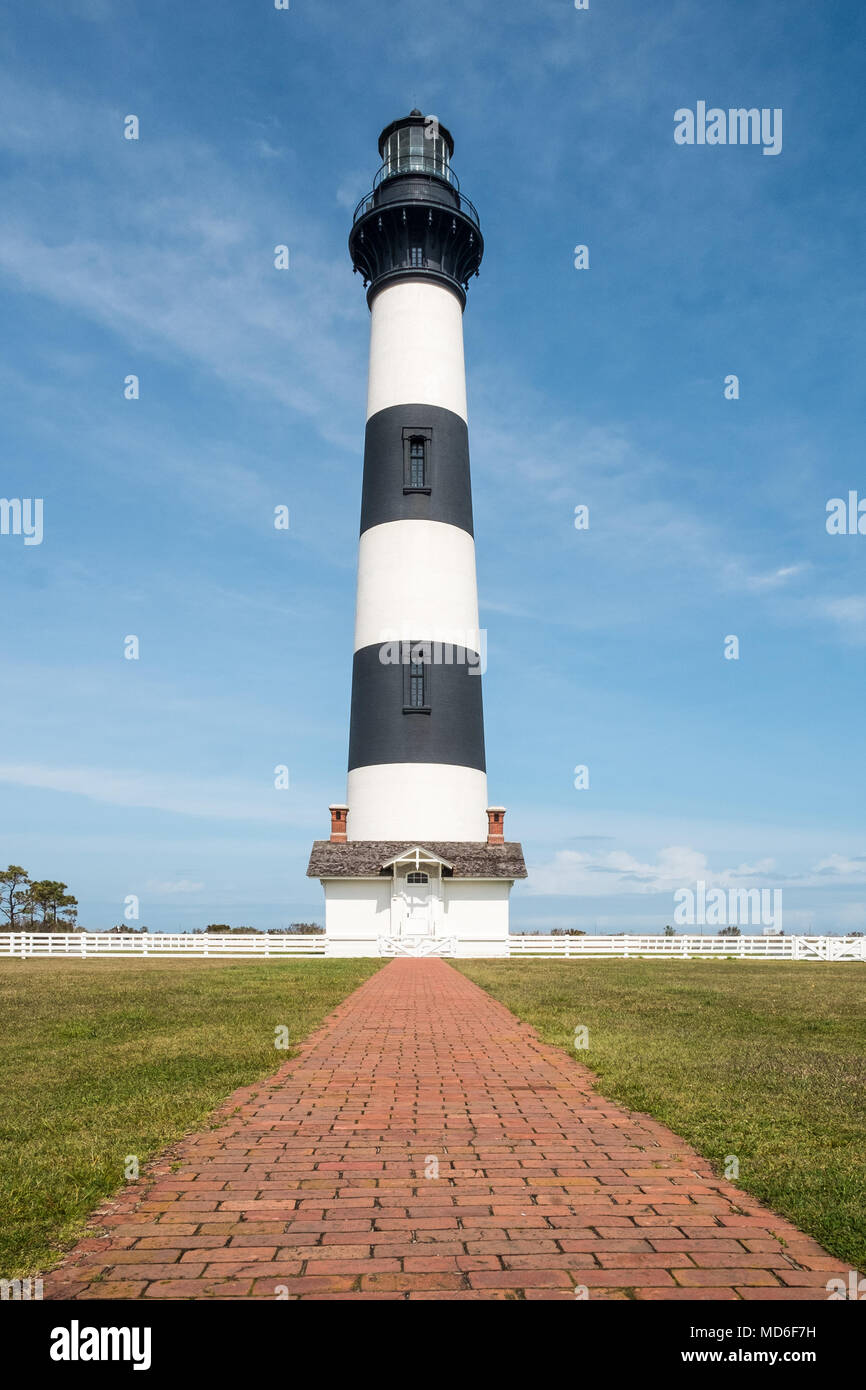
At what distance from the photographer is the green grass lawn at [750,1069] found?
5.13 m

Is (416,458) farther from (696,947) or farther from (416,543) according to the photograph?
(696,947)

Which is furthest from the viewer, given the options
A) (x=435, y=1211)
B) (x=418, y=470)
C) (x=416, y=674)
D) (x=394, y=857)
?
(x=418, y=470)

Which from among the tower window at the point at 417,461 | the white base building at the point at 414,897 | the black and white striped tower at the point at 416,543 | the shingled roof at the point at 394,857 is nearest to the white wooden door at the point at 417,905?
the white base building at the point at 414,897

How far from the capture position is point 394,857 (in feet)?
92.5

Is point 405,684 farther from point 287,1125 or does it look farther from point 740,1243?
point 740,1243

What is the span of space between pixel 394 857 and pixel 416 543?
10.1 metres

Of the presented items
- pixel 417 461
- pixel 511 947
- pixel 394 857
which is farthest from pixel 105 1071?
pixel 417 461

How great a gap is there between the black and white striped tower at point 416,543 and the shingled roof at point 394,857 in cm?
25

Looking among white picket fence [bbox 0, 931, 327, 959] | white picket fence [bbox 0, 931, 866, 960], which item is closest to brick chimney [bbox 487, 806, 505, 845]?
white picket fence [bbox 0, 931, 866, 960]

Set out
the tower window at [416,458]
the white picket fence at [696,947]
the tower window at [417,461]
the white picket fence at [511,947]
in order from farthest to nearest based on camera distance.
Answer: the white picket fence at [696,947]
the white picket fence at [511,947]
the tower window at [417,461]
the tower window at [416,458]

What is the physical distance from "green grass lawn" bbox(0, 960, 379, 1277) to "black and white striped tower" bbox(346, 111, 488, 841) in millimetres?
9985

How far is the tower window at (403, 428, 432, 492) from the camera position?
2998 cm

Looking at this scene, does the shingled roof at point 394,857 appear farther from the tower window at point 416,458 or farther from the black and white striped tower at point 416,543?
the tower window at point 416,458
